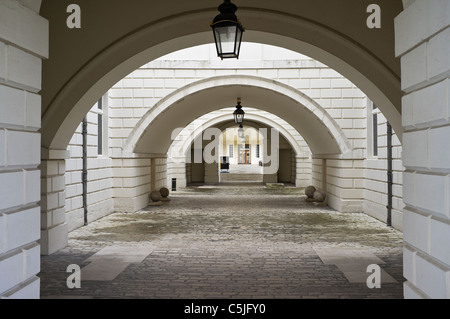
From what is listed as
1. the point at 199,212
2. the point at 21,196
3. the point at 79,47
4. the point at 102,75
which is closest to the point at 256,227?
the point at 199,212

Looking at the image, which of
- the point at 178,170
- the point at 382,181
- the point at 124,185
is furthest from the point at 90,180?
the point at 178,170

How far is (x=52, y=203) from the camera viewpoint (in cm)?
769

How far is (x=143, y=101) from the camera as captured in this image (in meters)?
12.7

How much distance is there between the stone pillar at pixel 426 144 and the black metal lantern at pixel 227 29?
1.75m

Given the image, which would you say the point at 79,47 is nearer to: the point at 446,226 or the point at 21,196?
the point at 21,196

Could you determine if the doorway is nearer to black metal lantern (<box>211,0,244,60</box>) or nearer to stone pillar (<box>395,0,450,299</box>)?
black metal lantern (<box>211,0,244,60</box>)

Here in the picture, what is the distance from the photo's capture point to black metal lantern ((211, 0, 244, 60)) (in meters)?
4.35

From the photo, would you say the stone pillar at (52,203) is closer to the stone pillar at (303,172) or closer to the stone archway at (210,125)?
the stone archway at (210,125)

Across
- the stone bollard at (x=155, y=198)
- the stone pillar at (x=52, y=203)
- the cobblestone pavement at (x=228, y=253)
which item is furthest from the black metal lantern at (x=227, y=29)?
the stone bollard at (x=155, y=198)

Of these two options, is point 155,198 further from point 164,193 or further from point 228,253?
point 228,253

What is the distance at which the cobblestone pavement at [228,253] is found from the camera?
5.21 metres

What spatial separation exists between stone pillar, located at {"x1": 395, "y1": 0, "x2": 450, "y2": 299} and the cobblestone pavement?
231cm

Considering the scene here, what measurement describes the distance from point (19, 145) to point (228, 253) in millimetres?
4918

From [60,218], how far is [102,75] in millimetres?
2902
